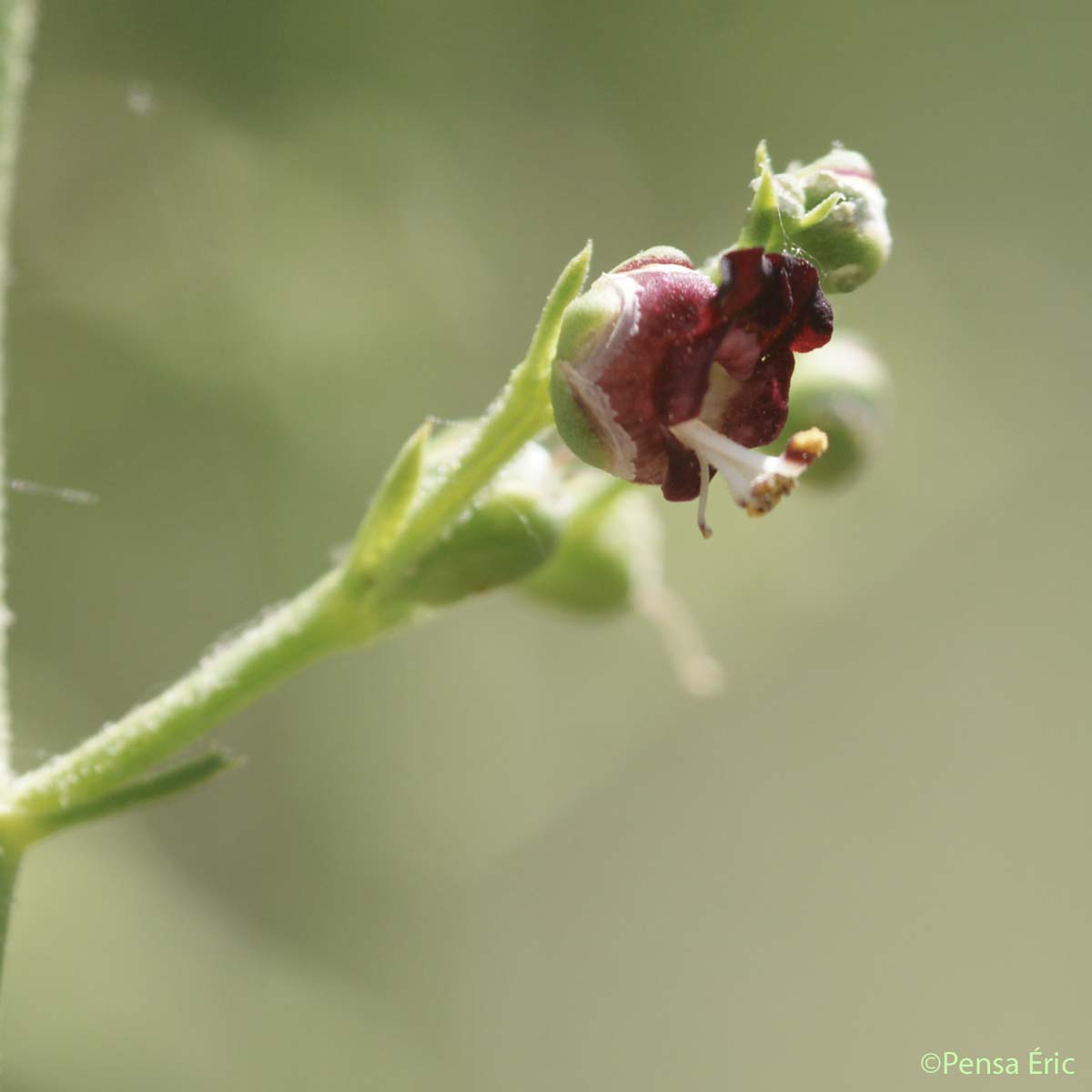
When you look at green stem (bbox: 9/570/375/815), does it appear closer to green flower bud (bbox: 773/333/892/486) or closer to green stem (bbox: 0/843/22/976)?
green stem (bbox: 0/843/22/976)

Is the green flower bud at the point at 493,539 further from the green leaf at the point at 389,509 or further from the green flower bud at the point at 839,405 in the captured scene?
the green flower bud at the point at 839,405

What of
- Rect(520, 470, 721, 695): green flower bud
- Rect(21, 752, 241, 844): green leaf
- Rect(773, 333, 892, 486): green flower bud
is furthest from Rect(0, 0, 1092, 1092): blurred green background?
Rect(21, 752, 241, 844): green leaf

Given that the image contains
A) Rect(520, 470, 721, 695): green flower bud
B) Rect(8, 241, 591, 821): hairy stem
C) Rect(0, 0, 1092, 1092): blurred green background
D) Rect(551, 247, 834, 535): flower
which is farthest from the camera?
Rect(0, 0, 1092, 1092): blurred green background

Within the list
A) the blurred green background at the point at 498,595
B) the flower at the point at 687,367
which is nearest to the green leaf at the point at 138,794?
the flower at the point at 687,367

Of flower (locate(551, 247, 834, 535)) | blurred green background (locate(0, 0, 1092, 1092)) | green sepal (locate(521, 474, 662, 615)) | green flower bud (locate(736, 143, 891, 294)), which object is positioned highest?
blurred green background (locate(0, 0, 1092, 1092))

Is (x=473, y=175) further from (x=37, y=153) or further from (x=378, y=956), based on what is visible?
(x=378, y=956)

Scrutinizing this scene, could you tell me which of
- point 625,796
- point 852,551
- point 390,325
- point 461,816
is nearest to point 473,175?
point 390,325

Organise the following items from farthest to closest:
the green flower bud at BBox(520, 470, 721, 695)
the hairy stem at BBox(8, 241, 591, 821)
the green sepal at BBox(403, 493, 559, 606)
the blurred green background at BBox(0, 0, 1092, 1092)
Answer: the blurred green background at BBox(0, 0, 1092, 1092), the green flower bud at BBox(520, 470, 721, 695), the green sepal at BBox(403, 493, 559, 606), the hairy stem at BBox(8, 241, 591, 821)

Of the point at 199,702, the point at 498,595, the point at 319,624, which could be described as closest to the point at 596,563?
the point at 319,624
